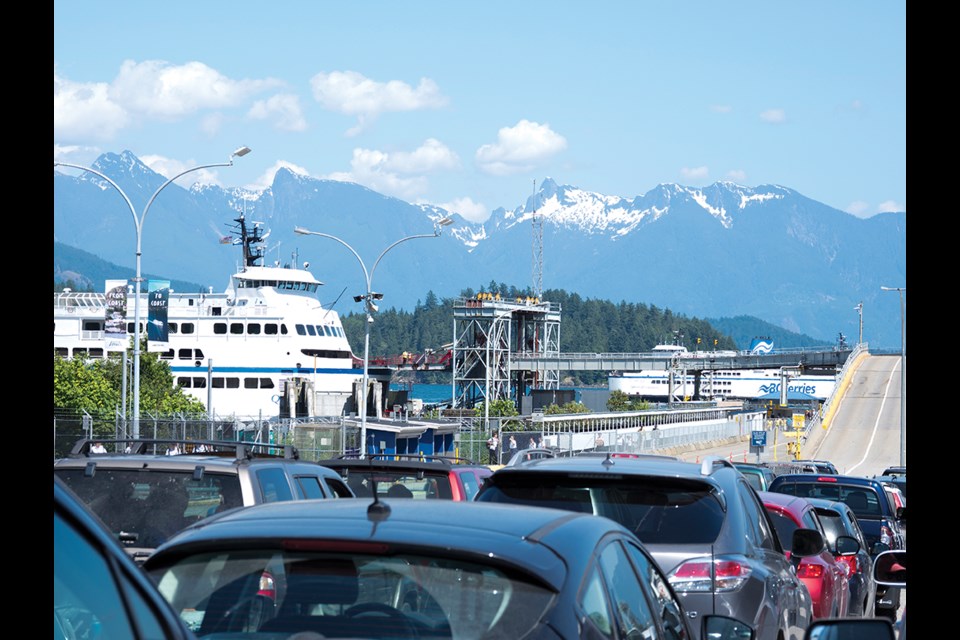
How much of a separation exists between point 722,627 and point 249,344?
234 ft

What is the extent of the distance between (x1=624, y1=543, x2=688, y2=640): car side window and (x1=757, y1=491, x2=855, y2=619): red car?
18.6 ft

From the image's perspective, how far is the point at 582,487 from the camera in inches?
309

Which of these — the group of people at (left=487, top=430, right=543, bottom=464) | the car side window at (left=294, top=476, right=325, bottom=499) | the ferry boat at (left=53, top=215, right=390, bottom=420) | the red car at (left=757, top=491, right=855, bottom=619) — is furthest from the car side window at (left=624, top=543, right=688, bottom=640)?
the ferry boat at (left=53, top=215, right=390, bottom=420)

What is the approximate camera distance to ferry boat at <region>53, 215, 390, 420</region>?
75312 millimetres

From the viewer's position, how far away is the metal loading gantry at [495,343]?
110 metres

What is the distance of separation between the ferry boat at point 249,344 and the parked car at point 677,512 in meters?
66.1

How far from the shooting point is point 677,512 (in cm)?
788

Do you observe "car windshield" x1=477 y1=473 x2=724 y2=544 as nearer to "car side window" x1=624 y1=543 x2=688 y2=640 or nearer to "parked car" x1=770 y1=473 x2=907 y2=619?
"car side window" x1=624 y1=543 x2=688 y2=640

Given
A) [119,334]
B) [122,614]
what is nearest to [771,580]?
[122,614]

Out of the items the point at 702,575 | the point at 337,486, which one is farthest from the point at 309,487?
the point at 702,575

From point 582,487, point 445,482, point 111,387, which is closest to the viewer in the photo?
point 582,487
